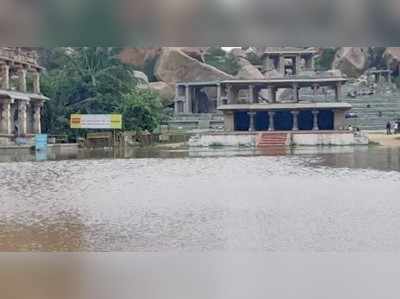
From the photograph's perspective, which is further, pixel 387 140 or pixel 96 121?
pixel 96 121

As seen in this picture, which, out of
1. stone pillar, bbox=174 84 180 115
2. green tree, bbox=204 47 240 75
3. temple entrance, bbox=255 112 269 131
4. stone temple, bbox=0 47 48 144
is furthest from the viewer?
green tree, bbox=204 47 240 75

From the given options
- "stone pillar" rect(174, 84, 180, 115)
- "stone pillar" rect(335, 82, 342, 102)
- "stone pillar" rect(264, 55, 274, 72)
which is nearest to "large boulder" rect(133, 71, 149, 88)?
"stone pillar" rect(174, 84, 180, 115)

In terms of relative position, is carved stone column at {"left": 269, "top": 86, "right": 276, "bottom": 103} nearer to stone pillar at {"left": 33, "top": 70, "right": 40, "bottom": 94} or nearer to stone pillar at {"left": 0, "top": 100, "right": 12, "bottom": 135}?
stone pillar at {"left": 33, "top": 70, "right": 40, "bottom": 94}

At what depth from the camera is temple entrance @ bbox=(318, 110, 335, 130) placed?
28031mm

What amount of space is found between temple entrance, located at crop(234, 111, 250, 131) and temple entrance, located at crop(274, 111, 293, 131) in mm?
1288

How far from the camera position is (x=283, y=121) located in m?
28.6

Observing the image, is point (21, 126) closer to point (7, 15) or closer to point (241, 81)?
point (241, 81)

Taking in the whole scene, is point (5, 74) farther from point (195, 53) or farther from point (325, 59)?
point (325, 59)

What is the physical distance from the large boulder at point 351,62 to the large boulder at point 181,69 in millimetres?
8170

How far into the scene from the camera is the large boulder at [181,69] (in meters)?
39.8

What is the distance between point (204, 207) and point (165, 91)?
104 feet

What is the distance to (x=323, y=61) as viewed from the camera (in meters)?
44.6

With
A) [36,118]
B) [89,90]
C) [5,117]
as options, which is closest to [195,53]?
[89,90]

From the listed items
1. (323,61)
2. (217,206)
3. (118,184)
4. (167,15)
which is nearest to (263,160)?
(118,184)
